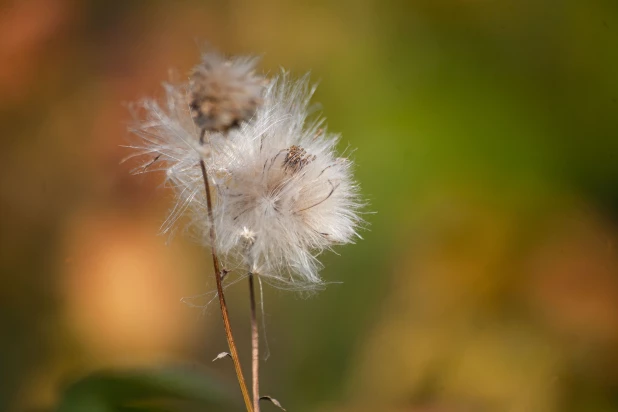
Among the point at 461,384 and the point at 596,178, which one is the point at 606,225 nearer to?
the point at 596,178

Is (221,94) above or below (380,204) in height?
below

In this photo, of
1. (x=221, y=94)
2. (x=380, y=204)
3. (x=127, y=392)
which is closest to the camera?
(x=221, y=94)

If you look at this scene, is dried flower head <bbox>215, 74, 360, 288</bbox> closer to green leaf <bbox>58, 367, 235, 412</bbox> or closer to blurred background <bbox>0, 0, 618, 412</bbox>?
green leaf <bbox>58, 367, 235, 412</bbox>

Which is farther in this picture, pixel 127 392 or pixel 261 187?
pixel 127 392

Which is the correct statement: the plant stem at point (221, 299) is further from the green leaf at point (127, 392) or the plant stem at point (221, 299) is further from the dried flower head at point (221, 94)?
the green leaf at point (127, 392)

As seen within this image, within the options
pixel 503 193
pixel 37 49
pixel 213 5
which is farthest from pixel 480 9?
pixel 37 49

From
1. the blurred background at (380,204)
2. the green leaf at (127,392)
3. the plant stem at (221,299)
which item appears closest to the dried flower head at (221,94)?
the plant stem at (221,299)

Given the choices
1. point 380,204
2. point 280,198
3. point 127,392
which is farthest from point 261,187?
point 380,204

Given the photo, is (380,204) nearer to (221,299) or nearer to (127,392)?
(127,392)
